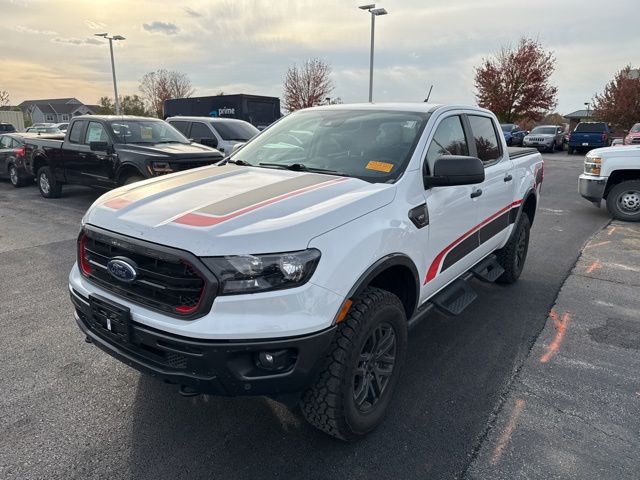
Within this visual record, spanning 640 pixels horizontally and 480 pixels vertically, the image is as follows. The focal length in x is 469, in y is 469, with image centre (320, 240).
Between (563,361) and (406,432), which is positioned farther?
(563,361)

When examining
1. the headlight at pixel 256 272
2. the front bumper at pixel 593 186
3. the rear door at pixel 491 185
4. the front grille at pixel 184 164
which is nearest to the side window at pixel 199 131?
the front grille at pixel 184 164

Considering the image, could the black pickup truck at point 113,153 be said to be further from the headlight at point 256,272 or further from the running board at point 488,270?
the headlight at point 256,272

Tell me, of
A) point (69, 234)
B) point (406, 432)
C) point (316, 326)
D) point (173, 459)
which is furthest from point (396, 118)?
point (69, 234)

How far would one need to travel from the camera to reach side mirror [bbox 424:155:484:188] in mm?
2906

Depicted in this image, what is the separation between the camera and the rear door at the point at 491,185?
4.00m

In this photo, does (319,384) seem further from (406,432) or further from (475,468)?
(475,468)

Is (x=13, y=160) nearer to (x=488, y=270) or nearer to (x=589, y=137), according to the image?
(x=488, y=270)

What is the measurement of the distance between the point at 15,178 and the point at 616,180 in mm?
14164

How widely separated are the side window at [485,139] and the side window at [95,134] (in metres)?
6.97

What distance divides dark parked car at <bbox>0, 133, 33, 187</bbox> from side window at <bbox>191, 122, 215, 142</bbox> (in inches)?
167

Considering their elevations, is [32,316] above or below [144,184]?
below

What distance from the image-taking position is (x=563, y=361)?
3590 millimetres

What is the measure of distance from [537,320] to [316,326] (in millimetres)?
3008

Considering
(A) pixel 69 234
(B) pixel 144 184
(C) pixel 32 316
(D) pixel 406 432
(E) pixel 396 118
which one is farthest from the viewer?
(A) pixel 69 234
